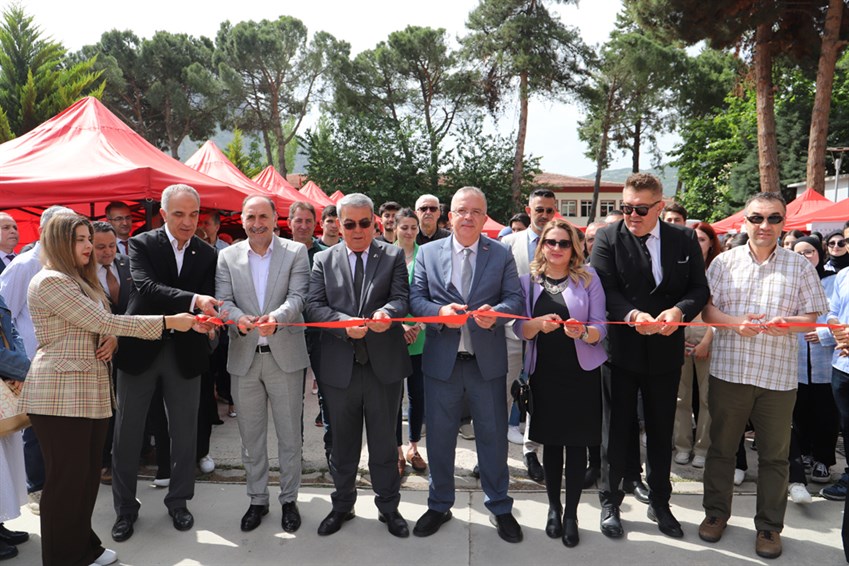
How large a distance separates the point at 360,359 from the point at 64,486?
172 centimetres

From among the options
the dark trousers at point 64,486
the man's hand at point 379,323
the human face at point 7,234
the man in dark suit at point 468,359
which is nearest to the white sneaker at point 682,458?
the man in dark suit at point 468,359

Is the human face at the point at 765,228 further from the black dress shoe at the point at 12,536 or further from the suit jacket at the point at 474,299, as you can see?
the black dress shoe at the point at 12,536

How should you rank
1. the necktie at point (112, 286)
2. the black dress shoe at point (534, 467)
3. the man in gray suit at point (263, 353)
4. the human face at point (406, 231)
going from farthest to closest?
the human face at point (406, 231)
the black dress shoe at point (534, 467)
the necktie at point (112, 286)
the man in gray suit at point (263, 353)

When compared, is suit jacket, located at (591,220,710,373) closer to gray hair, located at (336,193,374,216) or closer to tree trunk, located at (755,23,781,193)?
gray hair, located at (336,193,374,216)

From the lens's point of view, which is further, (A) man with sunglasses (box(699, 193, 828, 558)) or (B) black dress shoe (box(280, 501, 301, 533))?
(B) black dress shoe (box(280, 501, 301, 533))

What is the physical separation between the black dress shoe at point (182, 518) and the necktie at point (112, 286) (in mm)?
1618

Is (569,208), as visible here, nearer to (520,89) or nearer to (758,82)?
(520,89)

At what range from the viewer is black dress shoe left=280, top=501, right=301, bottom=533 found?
3.68 meters

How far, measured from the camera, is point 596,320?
3.54m

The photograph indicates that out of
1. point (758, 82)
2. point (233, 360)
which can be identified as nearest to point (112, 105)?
point (758, 82)

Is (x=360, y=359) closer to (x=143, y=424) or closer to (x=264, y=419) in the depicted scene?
A: (x=264, y=419)

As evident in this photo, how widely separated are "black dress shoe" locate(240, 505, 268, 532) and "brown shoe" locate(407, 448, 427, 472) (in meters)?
1.30

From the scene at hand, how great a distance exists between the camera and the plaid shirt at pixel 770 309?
3434mm

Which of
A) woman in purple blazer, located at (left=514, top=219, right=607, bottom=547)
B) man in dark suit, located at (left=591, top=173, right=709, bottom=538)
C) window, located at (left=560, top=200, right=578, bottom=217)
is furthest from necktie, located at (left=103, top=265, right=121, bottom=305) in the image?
window, located at (left=560, top=200, right=578, bottom=217)
